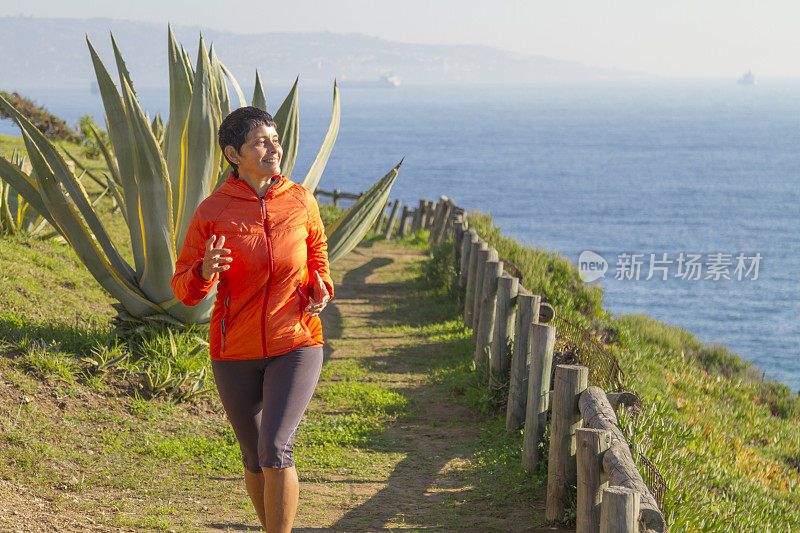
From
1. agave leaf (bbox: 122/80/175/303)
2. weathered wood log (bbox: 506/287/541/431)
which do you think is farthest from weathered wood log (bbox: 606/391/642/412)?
agave leaf (bbox: 122/80/175/303)

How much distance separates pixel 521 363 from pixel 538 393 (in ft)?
1.97

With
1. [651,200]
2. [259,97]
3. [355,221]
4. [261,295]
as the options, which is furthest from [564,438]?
[651,200]

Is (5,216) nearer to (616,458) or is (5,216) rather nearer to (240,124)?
(240,124)

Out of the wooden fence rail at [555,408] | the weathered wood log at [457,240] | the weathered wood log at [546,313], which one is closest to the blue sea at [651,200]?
the weathered wood log at [457,240]

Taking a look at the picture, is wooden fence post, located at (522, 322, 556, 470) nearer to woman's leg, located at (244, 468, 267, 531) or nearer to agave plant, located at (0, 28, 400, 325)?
agave plant, located at (0, 28, 400, 325)

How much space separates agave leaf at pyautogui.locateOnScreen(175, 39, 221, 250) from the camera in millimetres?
5844

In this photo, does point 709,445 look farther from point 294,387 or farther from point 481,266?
point 294,387

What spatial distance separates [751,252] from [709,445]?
177 ft

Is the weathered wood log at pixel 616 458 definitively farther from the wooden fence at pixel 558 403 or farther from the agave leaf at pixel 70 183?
the agave leaf at pixel 70 183

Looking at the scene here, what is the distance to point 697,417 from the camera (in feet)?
26.9

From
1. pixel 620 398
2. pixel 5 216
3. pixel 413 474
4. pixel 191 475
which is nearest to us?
pixel 620 398

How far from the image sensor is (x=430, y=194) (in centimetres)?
Answer: 8575

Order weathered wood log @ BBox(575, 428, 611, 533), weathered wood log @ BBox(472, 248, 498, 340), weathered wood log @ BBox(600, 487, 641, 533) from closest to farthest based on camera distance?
weathered wood log @ BBox(600, 487, 641, 533) → weathered wood log @ BBox(575, 428, 611, 533) → weathered wood log @ BBox(472, 248, 498, 340)

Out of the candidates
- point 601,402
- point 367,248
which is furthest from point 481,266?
point 367,248
